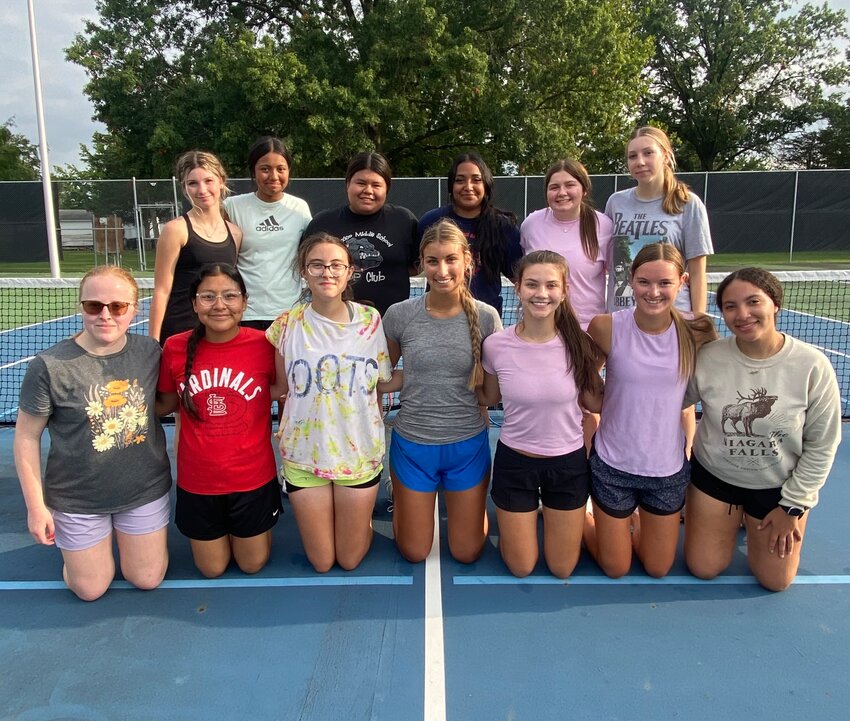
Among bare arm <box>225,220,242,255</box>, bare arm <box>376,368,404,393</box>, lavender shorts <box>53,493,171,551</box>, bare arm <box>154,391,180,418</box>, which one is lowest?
lavender shorts <box>53,493,171,551</box>

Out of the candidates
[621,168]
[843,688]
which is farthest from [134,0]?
[843,688]

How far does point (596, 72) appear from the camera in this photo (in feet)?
65.2

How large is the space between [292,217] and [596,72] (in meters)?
18.9

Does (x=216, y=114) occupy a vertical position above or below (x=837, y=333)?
above

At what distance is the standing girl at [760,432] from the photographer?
2.76 meters

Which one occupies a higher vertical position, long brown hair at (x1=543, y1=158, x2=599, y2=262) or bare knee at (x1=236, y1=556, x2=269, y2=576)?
long brown hair at (x1=543, y1=158, x2=599, y2=262)

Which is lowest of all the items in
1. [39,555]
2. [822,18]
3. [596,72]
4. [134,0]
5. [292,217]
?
[39,555]

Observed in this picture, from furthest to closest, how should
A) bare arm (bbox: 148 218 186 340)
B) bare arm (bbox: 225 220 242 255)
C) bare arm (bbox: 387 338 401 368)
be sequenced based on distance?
1. bare arm (bbox: 225 220 242 255)
2. bare arm (bbox: 148 218 186 340)
3. bare arm (bbox: 387 338 401 368)

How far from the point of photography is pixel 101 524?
2906mm

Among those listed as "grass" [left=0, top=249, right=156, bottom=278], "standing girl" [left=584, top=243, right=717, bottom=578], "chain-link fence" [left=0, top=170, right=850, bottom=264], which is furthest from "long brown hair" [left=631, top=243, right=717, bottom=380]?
"grass" [left=0, top=249, right=156, bottom=278]

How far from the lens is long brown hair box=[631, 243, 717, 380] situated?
287 centimetres

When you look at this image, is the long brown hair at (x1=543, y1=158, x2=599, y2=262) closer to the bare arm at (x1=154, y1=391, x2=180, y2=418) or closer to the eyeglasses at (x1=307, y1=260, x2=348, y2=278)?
the eyeglasses at (x1=307, y1=260, x2=348, y2=278)

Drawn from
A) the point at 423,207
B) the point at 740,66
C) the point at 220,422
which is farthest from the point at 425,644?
the point at 740,66

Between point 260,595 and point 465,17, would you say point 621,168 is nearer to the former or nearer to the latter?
point 465,17
